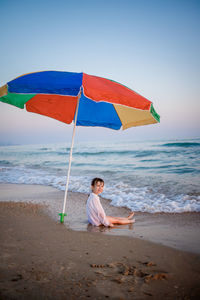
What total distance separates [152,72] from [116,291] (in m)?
13.2

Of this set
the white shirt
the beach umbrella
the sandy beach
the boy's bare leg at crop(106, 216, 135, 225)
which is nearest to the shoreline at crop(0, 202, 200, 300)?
the sandy beach

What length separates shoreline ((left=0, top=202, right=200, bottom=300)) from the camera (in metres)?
1.75

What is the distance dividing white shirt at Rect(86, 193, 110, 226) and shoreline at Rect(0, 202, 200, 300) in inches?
17.8

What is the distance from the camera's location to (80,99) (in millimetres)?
4465

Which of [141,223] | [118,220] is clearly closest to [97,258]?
[118,220]

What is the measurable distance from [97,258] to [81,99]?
3328 millimetres

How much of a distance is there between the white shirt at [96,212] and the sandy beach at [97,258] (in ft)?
0.66

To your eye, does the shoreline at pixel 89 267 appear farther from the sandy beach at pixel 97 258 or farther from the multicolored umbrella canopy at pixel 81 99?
the multicolored umbrella canopy at pixel 81 99

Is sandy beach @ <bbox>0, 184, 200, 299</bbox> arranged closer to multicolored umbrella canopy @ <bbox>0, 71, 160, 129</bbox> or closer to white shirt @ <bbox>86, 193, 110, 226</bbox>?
white shirt @ <bbox>86, 193, 110, 226</bbox>

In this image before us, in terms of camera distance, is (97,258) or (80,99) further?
(80,99)

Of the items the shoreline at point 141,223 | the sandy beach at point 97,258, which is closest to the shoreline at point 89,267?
the sandy beach at point 97,258

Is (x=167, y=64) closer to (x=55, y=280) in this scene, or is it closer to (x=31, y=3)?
(x=31, y=3)

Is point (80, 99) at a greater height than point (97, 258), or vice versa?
Result: point (80, 99)

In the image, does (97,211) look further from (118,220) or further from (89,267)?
(89,267)
